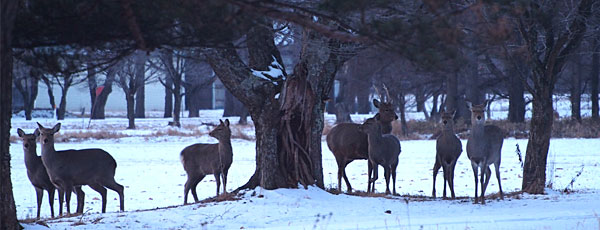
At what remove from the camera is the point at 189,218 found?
33.7 feet

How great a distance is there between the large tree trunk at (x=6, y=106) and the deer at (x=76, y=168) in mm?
4450

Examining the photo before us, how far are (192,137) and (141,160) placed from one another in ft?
25.0

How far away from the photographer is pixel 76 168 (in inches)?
520

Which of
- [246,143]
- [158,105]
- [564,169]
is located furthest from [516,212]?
[158,105]

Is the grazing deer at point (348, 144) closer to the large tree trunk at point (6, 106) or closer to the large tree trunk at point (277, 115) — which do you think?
the large tree trunk at point (277, 115)

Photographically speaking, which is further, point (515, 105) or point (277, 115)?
point (515, 105)

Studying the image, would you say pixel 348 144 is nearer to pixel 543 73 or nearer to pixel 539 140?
pixel 539 140

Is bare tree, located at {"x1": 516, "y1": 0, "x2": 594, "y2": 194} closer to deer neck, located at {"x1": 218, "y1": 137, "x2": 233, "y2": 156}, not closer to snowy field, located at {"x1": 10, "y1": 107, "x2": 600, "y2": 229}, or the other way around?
snowy field, located at {"x1": 10, "y1": 107, "x2": 600, "y2": 229}

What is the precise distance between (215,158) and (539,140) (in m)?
5.74

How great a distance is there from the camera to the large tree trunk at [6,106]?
6.86 m

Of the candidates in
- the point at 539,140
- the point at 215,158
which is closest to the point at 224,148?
the point at 215,158

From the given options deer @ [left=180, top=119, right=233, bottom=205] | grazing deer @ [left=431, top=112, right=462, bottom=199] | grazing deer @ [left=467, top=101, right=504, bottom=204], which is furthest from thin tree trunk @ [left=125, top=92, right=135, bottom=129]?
grazing deer @ [left=467, top=101, right=504, bottom=204]

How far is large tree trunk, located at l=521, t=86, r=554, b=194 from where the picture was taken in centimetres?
1331

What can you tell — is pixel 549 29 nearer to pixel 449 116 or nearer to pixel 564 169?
pixel 449 116
